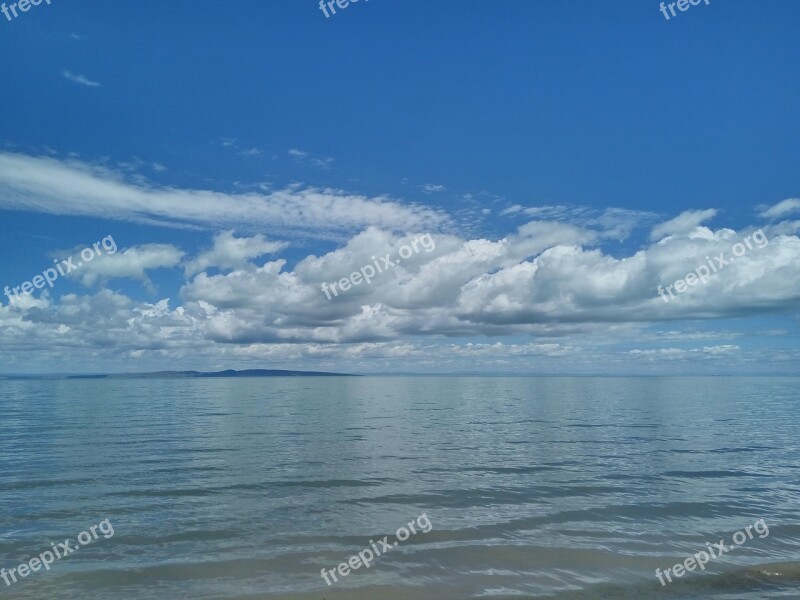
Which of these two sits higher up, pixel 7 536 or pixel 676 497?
pixel 7 536

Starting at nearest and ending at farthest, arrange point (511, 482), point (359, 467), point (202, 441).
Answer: point (511, 482), point (359, 467), point (202, 441)

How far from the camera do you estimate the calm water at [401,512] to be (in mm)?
15688

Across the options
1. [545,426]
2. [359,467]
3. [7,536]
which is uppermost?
[7,536]

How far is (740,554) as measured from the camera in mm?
17938

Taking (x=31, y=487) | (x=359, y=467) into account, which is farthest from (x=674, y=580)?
(x=31, y=487)

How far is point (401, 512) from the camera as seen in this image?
22219mm

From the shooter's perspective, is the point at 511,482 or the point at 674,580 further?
Answer: the point at 511,482

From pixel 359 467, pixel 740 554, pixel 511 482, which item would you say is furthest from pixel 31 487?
pixel 740 554

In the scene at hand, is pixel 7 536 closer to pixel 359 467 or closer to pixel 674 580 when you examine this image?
pixel 359 467

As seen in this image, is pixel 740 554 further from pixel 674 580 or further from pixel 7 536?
pixel 7 536

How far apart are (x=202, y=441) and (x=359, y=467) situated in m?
16.7

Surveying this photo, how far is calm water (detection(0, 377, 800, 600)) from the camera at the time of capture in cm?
1569

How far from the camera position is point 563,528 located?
20297 mm

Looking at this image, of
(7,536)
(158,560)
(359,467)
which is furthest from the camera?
(359,467)
